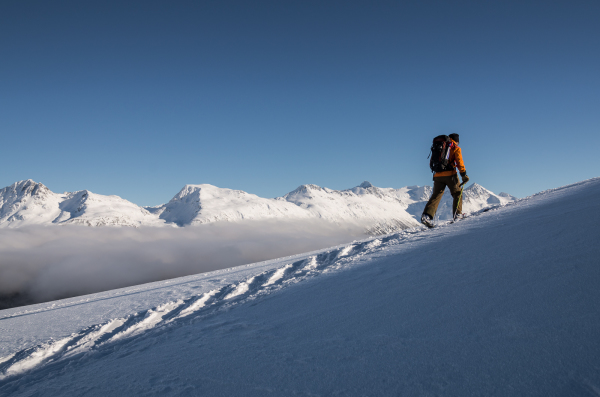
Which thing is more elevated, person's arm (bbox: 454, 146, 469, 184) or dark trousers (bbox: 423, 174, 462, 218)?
person's arm (bbox: 454, 146, 469, 184)

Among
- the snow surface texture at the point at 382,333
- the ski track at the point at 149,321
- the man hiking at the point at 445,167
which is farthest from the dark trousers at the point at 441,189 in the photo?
the snow surface texture at the point at 382,333

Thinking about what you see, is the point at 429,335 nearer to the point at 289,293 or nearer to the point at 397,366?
the point at 397,366

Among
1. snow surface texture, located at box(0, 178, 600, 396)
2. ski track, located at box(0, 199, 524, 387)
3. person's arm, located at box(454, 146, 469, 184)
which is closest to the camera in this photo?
snow surface texture, located at box(0, 178, 600, 396)

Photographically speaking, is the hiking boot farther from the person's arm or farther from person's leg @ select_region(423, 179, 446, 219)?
the person's arm

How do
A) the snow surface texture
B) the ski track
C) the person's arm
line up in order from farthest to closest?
the person's arm → the ski track → the snow surface texture

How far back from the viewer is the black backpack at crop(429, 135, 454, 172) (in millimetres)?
8750

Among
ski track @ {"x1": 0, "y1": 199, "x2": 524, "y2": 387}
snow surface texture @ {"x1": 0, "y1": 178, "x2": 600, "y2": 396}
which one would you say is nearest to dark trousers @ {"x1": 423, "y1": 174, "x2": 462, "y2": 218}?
ski track @ {"x1": 0, "y1": 199, "x2": 524, "y2": 387}

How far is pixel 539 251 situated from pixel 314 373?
322cm

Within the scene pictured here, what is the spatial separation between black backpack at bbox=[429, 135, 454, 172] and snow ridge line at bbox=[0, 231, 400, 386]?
2.79m

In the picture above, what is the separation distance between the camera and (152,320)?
5.57 m

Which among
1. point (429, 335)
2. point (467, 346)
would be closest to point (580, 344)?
point (467, 346)

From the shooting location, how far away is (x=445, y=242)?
5.81 m

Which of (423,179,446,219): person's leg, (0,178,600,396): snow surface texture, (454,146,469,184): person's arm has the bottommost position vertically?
(0,178,600,396): snow surface texture

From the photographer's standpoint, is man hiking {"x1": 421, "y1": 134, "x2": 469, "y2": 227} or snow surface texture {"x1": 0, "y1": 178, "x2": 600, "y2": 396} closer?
snow surface texture {"x1": 0, "y1": 178, "x2": 600, "y2": 396}
